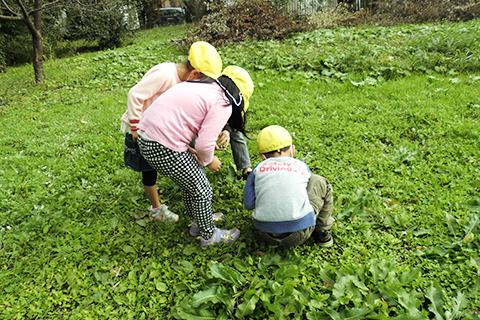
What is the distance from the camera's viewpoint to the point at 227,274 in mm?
2244

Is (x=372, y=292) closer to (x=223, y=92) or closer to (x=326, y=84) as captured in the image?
(x=223, y=92)

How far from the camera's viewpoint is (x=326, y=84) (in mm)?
5680

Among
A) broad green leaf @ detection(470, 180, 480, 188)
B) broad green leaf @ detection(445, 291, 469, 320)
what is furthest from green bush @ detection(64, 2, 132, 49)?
broad green leaf @ detection(445, 291, 469, 320)

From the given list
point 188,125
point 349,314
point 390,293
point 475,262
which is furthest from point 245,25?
point 349,314

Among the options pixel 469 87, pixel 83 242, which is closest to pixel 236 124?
pixel 83 242

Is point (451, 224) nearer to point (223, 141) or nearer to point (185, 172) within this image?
point (223, 141)

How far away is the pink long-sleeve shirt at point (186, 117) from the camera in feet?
6.88

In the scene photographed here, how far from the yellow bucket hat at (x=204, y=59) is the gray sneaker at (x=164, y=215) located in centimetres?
142

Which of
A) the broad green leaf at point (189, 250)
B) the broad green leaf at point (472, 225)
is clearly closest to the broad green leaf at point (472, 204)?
the broad green leaf at point (472, 225)

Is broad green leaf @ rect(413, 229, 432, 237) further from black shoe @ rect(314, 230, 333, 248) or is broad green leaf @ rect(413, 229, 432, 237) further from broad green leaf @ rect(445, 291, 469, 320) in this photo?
black shoe @ rect(314, 230, 333, 248)

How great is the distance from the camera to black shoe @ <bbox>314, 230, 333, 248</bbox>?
2514 mm

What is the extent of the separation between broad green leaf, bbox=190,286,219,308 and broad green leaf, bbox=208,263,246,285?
13 cm

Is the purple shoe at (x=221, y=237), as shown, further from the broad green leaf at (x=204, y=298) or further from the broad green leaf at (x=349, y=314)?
the broad green leaf at (x=349, y=314)

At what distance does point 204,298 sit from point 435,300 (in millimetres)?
1568
